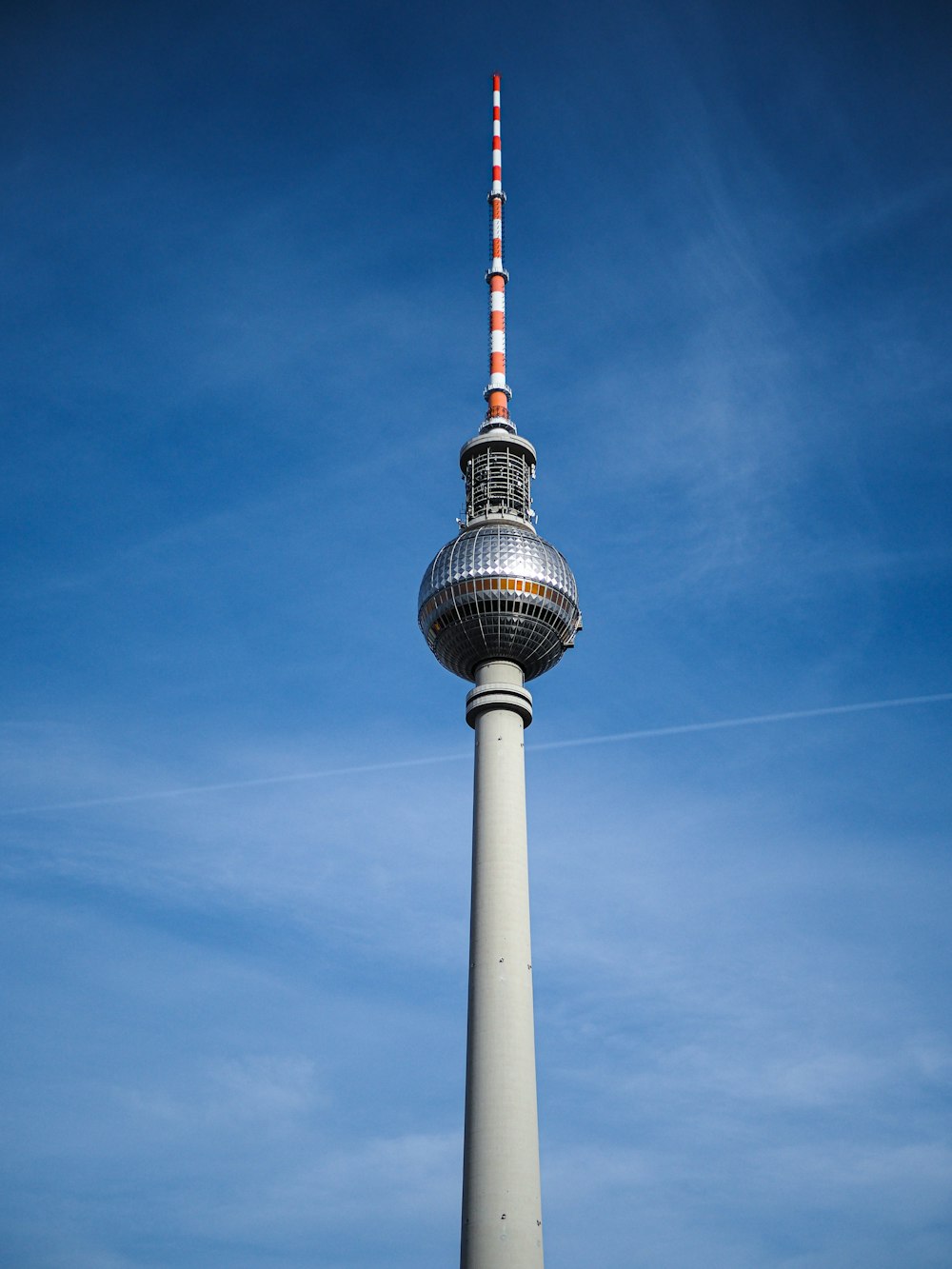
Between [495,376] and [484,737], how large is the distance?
34.3 metres

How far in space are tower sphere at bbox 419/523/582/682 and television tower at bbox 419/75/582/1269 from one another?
0.31 ft

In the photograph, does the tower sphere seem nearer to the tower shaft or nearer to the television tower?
the television tower

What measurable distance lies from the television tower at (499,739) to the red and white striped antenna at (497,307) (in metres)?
0.11

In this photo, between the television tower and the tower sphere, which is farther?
the tower sphere

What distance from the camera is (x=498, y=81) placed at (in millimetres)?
112312

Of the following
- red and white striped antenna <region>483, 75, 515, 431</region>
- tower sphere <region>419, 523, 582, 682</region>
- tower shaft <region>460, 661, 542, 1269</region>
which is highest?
red and white striped antenna <region>483, 75, 515, 431</region>

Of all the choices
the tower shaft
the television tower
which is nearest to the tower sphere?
the television tower

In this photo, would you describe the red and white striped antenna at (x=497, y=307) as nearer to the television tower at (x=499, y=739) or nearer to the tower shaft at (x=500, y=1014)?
the television tower at (x=499, y=739)

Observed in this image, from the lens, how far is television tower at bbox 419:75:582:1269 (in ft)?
225

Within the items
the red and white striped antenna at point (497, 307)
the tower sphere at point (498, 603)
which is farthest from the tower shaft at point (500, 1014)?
the red and white striped antenna at point (497, 307)

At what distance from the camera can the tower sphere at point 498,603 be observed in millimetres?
87688

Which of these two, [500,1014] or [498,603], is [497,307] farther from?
[500,1014]

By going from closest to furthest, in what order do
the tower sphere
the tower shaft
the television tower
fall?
the tower shaft → the television tower → the tower sphere

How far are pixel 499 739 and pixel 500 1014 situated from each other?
18644 mm
